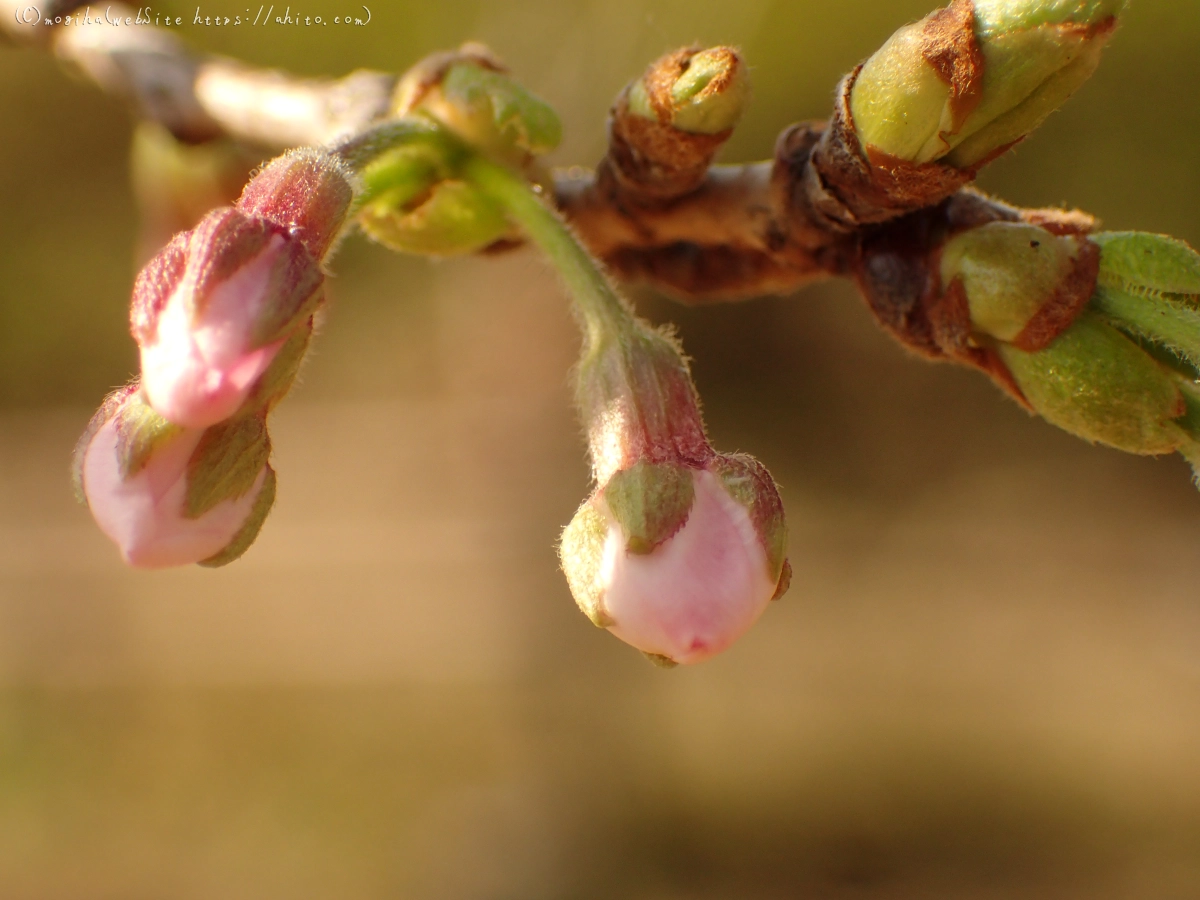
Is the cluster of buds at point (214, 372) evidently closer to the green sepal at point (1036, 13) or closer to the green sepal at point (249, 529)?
the green sepal at point (249, 529)

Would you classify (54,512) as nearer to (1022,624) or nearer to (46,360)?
(46,360)

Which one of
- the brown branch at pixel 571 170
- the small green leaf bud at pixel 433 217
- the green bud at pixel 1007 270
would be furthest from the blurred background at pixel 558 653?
the green bud at pixel 1007 270

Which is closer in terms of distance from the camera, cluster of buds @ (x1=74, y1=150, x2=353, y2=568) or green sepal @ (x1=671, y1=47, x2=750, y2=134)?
cluster of buds @ (x1=74, y1=150, x2=353, y2=568)

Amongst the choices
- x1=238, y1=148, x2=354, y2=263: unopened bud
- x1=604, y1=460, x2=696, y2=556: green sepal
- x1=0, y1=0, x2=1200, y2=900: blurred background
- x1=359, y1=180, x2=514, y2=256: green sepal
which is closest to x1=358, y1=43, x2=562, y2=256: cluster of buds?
x1=359, y1=180, x2=514, y2=256: green sepal

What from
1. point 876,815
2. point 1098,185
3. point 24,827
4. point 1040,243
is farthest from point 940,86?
point 24,827

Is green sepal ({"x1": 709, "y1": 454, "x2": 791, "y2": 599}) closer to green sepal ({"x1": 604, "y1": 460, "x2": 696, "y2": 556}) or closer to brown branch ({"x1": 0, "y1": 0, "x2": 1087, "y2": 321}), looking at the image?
green sepal ({"x1": 604, "y1": 460, "x2": 696, "y2": 556})

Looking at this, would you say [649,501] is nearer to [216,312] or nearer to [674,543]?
[674,543]
